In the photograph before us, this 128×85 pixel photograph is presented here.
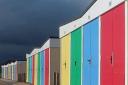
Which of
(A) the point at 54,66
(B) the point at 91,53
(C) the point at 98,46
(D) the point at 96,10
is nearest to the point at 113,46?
(C) the point at 98,46

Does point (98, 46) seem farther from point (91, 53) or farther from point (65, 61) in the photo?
point (65, 61)

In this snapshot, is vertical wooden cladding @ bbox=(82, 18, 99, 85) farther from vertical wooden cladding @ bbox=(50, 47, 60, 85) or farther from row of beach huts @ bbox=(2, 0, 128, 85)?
vertical wooden cladding @ bbox=(50, 47, 60, 85)

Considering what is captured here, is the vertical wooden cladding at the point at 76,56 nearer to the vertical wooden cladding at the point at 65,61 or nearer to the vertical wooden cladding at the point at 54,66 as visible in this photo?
the vertical wooden cladding at the point at 65,61

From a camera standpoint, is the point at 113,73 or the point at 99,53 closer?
the point at 113,73

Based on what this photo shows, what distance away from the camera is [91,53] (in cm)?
1741

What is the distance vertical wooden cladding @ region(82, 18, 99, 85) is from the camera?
16475 millimetres

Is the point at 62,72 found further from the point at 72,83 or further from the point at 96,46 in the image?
the point at 96,46

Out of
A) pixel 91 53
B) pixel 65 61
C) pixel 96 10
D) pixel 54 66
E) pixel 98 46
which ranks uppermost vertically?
pixel 96 10

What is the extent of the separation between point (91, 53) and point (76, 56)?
3249 millimetres

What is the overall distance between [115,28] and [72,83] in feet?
26.5

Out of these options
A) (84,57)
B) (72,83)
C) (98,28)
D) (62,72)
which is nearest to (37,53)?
(62,72)

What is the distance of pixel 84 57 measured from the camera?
18844 millimetres

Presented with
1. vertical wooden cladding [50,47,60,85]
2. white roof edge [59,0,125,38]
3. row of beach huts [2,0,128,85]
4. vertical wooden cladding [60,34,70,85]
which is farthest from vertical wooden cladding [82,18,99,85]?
vertical wooden cladding [50,47,60,85]

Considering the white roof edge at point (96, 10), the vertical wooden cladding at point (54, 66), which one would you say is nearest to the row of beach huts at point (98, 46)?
the white roof edge at point (96, 10)
